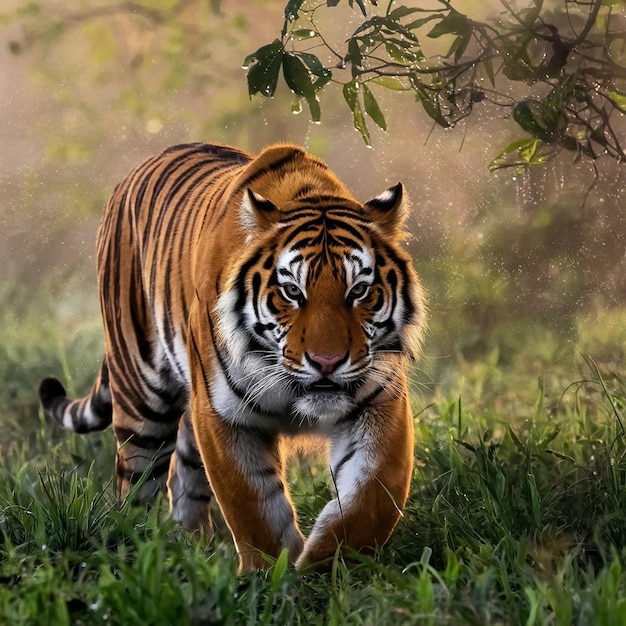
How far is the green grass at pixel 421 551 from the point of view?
221 centimetres

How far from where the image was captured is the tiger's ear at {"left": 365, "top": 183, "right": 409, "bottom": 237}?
10.8ft

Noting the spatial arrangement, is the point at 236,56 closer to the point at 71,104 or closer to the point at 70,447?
the point at 71,104

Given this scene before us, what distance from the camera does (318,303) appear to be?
9.73ft

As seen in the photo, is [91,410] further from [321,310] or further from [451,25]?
[451,25]

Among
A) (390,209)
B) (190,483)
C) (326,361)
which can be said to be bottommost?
(190,483)

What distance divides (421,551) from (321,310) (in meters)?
0.75

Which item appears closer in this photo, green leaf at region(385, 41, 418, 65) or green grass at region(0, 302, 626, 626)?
green grass at region(0, 302, 626, 626)

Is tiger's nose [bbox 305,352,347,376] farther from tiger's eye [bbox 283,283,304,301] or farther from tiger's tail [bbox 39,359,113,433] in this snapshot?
tiger's tail [bbox 39,359,113,433]

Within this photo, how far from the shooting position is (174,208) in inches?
162

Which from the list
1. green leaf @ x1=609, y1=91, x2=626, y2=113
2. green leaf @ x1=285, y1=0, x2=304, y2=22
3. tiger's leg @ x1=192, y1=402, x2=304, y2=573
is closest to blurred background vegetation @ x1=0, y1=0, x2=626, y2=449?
green leaf @ x1=609, y1=91, x2=626, y2=113

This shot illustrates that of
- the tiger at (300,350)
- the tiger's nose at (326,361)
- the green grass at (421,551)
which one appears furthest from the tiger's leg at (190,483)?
the tiger's nose at (326,361)

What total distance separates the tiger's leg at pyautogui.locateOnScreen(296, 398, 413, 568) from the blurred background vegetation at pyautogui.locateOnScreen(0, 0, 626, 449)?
198cm

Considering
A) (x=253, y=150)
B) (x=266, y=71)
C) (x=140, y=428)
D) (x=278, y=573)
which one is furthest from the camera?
(x=253, y=150)

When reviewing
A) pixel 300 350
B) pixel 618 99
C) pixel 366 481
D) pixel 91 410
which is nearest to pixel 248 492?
pixel 366 481
